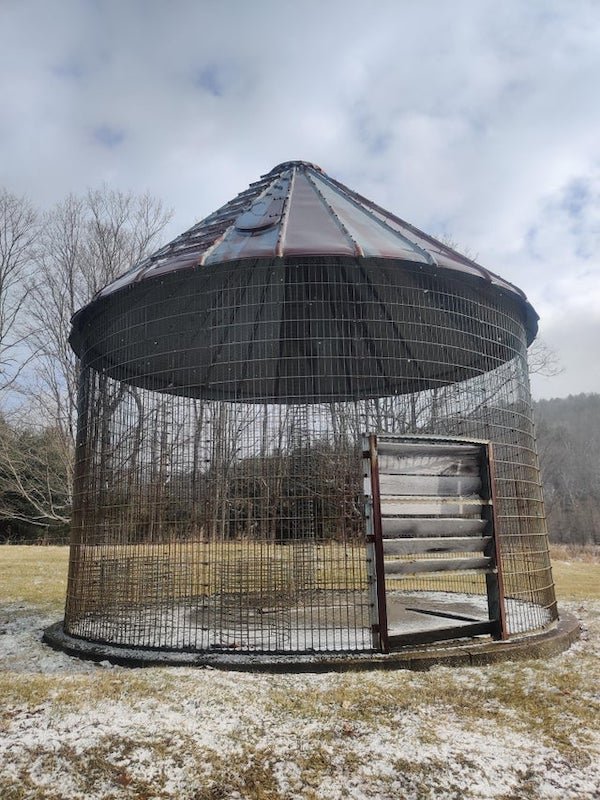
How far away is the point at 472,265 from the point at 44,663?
5.57 metres

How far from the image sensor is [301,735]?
3746mm

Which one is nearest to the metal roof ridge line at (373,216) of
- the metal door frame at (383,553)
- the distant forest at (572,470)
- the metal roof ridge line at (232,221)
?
the metal roof ridge line at (232,221)

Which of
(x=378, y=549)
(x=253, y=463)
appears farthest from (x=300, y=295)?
(x=378, y=549)

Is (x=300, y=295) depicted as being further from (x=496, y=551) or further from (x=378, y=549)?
(x=496, y=551)

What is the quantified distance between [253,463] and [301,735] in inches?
109

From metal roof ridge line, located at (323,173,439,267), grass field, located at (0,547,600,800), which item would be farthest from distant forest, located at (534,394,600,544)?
grass field, located at (0,547,600,800)

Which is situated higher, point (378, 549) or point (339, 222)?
point (339, 222)

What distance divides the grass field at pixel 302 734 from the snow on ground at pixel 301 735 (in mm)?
10

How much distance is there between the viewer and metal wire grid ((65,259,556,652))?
6.14 metres

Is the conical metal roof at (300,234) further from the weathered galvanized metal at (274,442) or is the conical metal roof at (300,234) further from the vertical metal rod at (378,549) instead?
the vertical metal rod at (378,549)

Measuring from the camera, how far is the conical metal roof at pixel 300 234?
5914 mm

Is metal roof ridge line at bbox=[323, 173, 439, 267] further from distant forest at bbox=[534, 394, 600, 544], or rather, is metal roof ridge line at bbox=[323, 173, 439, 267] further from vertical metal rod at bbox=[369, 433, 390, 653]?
distant forest at bbox=[534, 394, 600, 544]

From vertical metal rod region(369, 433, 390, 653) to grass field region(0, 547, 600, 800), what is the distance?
1.28 feet

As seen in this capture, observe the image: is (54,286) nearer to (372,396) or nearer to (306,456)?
(372,396)
